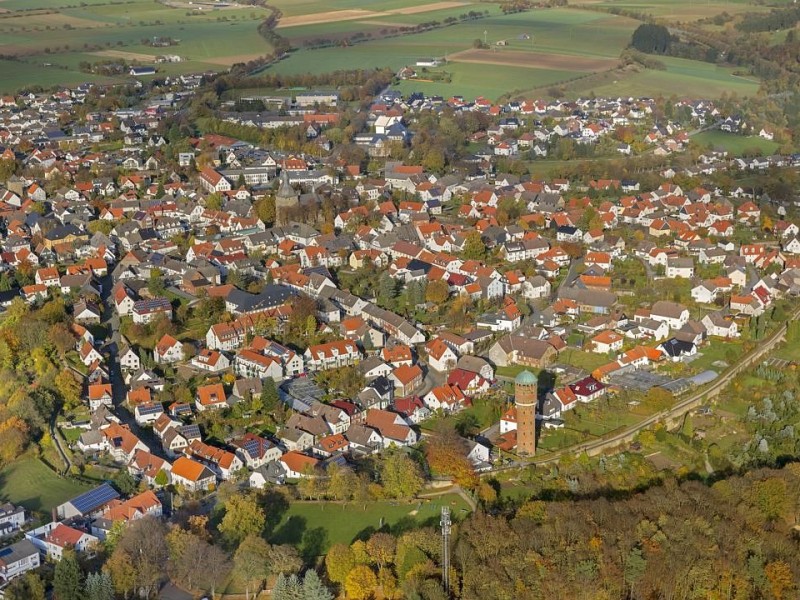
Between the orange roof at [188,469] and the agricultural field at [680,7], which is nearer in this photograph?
the orange roof at [188,469]

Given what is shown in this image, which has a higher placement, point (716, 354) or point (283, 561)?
point (283, 561)

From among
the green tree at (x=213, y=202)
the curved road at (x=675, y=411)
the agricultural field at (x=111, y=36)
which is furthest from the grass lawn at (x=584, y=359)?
the agricultural field at (x=111, y=36)

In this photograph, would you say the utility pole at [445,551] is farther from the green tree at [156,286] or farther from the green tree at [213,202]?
the green tree at [213,202]

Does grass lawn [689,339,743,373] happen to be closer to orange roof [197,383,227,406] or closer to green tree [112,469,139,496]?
orange roof [197,383,227,406]

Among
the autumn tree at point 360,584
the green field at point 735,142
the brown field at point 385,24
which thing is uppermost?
the brown field at point 385,24

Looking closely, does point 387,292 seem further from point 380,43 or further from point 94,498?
point 380,43

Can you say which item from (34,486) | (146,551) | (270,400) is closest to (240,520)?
(146,551)
